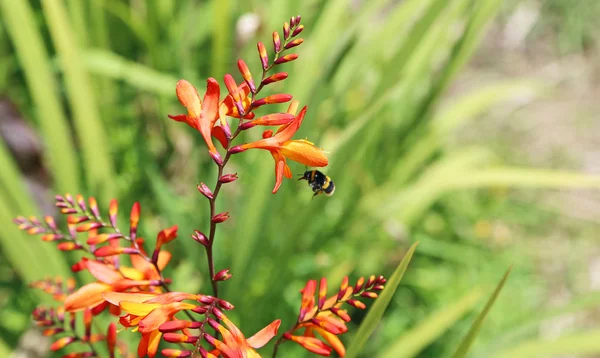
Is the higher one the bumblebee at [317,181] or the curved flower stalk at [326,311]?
the bumblebee at [317,181]

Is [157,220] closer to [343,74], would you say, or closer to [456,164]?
[343,74]

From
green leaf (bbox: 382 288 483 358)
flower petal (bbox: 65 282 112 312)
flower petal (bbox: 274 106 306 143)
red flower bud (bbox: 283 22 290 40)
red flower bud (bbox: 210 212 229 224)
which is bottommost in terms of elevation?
green leaf (bbox: 382 288 483 358)

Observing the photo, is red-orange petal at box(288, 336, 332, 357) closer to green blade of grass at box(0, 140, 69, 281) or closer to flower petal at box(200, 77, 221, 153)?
flower petal at box(200, 77, 221, 153)

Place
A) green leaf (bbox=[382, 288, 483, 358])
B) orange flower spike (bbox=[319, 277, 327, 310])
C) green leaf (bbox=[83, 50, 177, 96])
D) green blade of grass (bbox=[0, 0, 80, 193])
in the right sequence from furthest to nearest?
1. green leaf (bbox=[83, 50, 177, 96])
2. green blade of grass (bbox=[0, 0, 80, 193])
3. green leaf (bbox=[382, 288, 483, 358])
4. orange flower spike (bbox=[319, 277, 327, 310])

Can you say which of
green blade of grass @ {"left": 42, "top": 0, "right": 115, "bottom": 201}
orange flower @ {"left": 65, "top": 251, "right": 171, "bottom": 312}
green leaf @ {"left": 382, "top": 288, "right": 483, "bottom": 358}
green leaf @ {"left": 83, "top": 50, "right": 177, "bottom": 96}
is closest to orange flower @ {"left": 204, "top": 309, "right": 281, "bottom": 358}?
orange flower @ {"left": 65, "top": 251, "right": 171, "bottom": 312}

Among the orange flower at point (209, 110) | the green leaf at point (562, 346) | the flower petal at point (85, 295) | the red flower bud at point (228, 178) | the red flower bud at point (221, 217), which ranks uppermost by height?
the orange flower at point (209, 110)

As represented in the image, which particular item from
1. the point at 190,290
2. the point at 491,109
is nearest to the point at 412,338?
the point at 190,290

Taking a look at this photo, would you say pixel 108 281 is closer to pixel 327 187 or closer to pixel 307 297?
pixel 307 297

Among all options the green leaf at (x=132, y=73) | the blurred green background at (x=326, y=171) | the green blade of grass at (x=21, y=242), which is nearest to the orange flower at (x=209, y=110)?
the blurred green background at (x=326, y=171)

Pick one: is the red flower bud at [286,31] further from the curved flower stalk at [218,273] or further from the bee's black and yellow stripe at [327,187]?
the bee's black and yellow stripe at [327,187]
